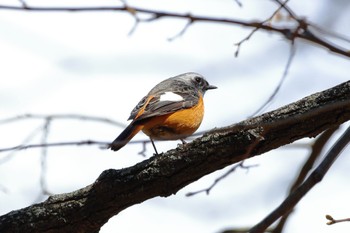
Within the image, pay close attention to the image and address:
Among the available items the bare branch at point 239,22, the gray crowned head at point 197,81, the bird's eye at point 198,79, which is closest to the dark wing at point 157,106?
the gray crowned head at point 197,81

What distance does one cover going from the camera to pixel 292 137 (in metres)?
3.91

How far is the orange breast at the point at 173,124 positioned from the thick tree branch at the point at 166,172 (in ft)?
3.99

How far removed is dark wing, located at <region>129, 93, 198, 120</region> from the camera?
5.27 metres

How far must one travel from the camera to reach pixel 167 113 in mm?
5398

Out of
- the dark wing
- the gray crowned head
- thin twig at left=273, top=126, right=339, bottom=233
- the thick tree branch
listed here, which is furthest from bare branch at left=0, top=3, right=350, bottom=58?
the gray crowned head

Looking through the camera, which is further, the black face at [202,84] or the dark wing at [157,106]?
the black face at [202,84]

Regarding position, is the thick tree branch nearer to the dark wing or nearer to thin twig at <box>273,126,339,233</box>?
thin twig at <box>273,126,339,233</box>

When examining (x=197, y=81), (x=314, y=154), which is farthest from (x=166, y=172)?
(x=197, y=81)

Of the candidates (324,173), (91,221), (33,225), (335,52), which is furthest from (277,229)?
(335,52)

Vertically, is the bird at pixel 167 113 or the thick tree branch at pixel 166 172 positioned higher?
the bird at pixel 167 113

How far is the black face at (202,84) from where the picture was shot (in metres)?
7.28

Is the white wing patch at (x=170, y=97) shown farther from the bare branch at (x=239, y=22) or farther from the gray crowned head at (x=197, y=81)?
the bare branch at (x=239, y=22)

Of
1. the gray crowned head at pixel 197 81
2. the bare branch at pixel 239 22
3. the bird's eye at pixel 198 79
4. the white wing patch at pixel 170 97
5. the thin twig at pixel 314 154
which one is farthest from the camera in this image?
the bird's eye at pixel 198 79

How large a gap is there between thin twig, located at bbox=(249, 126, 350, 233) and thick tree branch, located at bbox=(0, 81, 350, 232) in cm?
37
